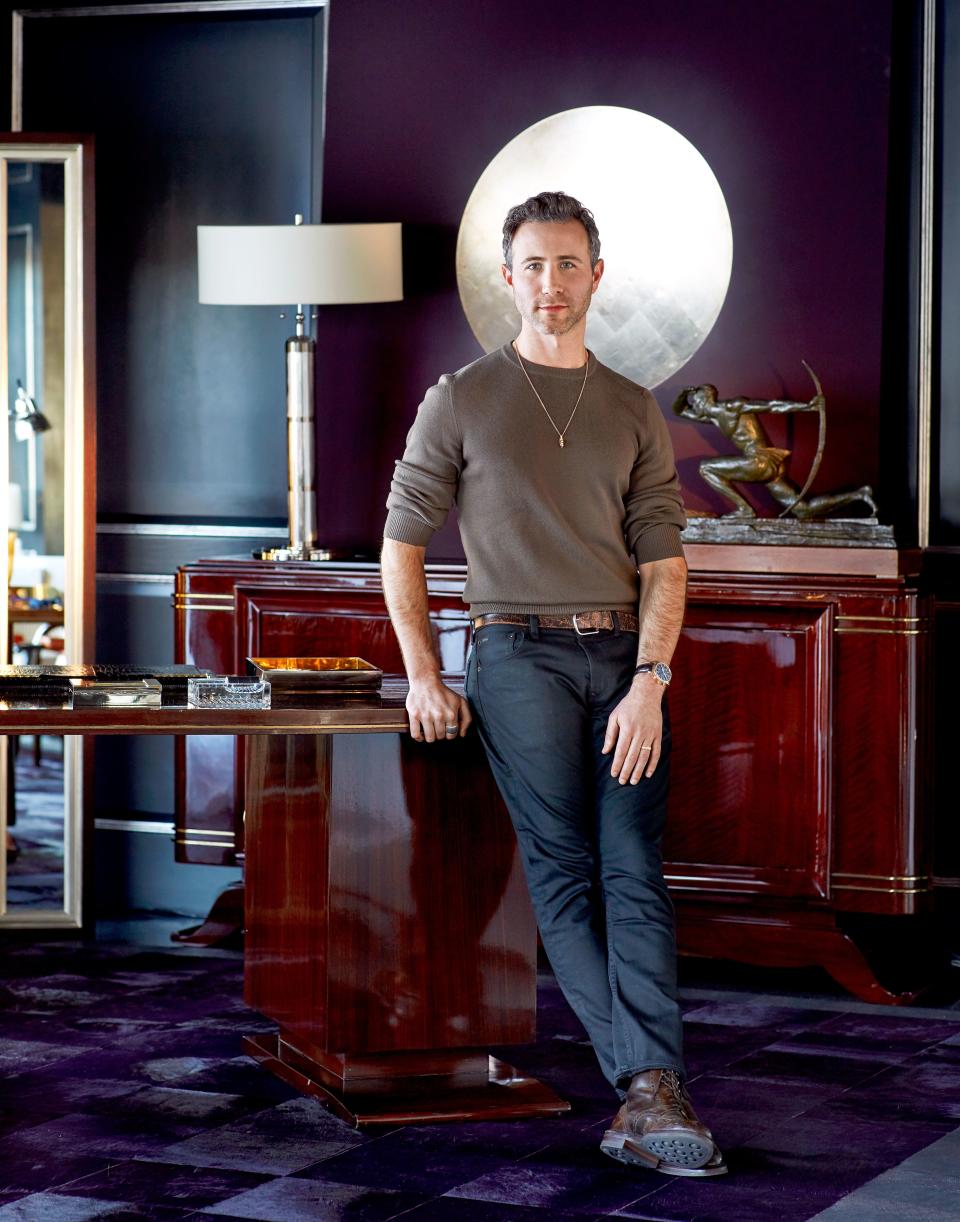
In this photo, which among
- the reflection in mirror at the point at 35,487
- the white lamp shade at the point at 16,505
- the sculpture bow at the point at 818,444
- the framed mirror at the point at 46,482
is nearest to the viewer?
the sculpture bow at the point at 818,444

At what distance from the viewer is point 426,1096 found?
12.2ft

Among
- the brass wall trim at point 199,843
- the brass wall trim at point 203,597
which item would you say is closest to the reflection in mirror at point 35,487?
the brass wall trim at point 199,843

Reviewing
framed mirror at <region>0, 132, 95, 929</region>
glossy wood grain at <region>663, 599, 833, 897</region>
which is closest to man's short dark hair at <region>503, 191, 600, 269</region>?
glossy wood grain at <region>663, 599, 833, 897</region>

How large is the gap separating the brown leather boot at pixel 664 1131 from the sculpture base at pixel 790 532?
1.83 metres

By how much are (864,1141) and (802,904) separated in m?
1.26

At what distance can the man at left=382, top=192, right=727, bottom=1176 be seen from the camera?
338cm

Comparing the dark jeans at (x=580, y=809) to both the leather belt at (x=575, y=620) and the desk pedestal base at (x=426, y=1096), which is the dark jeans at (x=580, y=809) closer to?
the leather belt at (x=575, y=620)

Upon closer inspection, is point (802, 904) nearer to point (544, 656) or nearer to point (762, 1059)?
point (762, 1059)

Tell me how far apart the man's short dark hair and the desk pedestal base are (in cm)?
168

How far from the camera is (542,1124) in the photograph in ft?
11.8

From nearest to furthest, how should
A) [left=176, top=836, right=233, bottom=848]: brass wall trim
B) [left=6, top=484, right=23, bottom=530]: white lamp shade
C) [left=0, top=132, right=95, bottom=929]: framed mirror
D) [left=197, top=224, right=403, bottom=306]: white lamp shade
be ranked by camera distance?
[left=197, top=224, right=403, bottom=306]: white lamp shade < [left=176, top=836, right=233, bottom=848]: brass wall trim < [left=0, top=132, right=95, bottom=929]: framed mirror < [left=6, top=484, right=23, bottom=530]: white lamp shade

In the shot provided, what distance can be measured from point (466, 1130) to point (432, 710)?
2.77 feet

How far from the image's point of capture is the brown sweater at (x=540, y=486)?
3.45 metres

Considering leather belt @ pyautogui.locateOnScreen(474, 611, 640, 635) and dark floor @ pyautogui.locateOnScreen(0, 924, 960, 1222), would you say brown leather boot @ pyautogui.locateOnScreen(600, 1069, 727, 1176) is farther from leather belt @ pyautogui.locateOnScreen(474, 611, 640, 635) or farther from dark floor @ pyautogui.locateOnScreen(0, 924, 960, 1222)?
leather belt @ pyautogui.locateOnScreen(474, 611, 640, 635)
